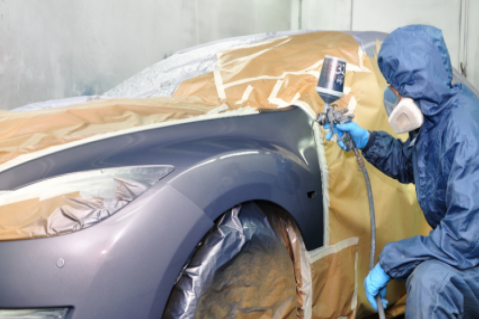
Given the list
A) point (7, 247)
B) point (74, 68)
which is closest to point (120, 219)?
point (7, 247)

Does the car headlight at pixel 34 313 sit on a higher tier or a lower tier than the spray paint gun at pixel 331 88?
lower

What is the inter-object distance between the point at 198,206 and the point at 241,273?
28 cm

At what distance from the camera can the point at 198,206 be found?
1015 mm

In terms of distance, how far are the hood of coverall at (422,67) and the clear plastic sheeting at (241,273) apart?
59cm

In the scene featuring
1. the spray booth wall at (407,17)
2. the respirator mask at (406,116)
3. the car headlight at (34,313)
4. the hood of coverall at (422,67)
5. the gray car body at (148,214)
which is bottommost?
the car headlight at (34,313)

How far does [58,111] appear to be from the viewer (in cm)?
137

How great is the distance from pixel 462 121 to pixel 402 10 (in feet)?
14.6

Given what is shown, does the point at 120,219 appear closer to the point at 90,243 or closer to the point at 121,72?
the point at 90,243

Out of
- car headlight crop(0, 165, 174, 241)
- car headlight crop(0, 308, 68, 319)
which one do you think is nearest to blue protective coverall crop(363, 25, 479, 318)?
car headlight crop(0, 165, 174, 241)

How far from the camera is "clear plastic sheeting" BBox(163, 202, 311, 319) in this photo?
1026 millimetres

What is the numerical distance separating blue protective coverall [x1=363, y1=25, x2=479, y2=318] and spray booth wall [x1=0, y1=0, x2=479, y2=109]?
2.62 meters

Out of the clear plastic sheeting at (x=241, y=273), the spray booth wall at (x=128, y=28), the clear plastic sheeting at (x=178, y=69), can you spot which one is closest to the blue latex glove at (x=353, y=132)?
the clear plastic sheeting at (x=241, y=273)

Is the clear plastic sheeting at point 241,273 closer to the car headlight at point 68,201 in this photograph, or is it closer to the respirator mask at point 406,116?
the car headlight at point 68,201

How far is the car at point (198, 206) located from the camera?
860 millimetres
